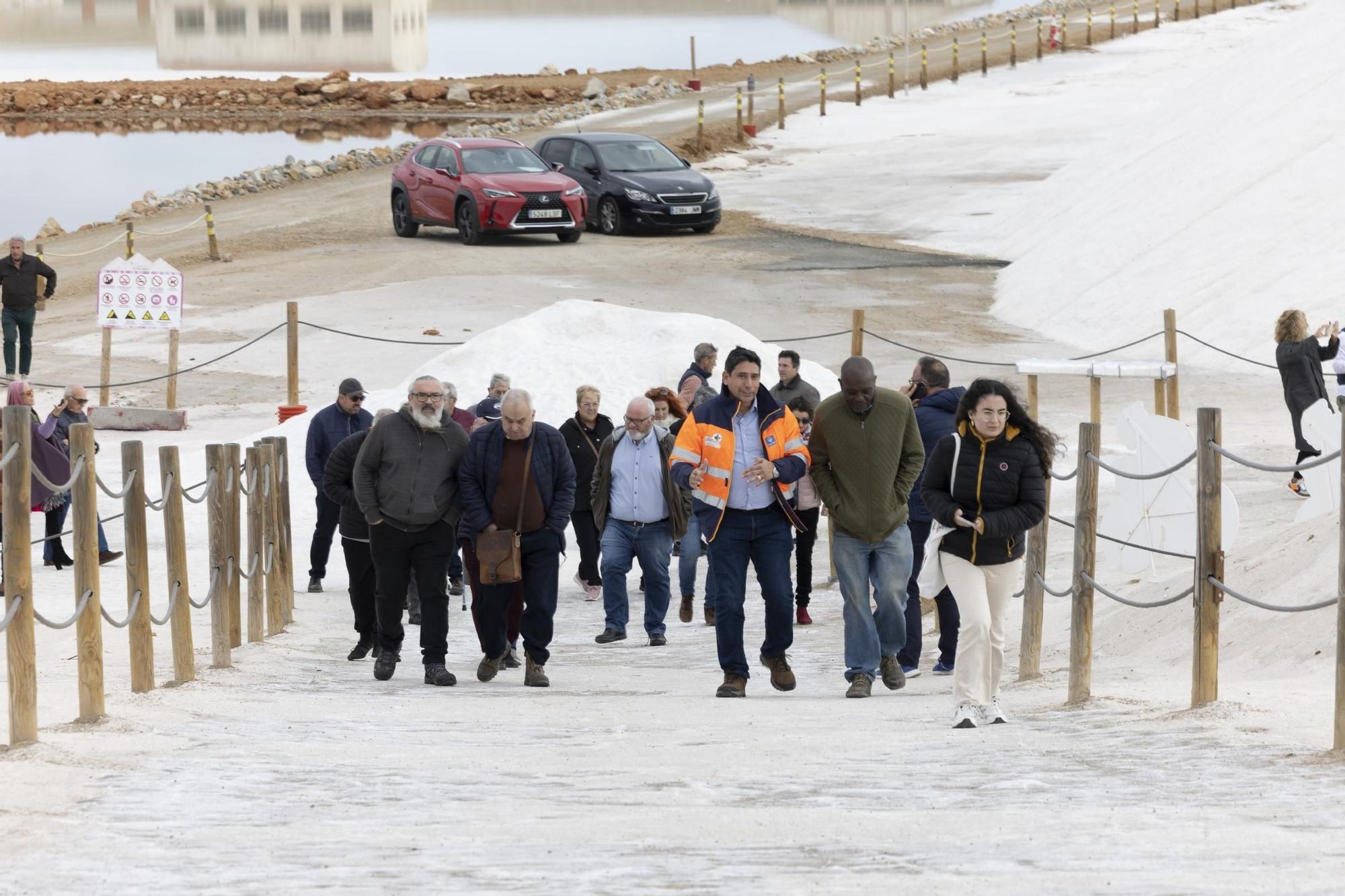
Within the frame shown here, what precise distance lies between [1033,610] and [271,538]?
482 centimetres

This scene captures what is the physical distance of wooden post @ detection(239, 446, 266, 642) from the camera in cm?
1058

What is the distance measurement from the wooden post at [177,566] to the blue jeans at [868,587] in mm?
3137

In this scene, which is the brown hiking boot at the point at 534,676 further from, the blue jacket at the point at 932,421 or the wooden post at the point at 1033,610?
the wooden post at the point at 1033,610

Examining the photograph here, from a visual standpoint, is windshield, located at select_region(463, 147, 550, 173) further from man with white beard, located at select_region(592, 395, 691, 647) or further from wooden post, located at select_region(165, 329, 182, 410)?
man with white beard, located at select_region(592, 395, 691, 647)

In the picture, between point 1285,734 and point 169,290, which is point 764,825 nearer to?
point 1285,734

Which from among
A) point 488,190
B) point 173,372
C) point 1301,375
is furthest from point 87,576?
point 488,190

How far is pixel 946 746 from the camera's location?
7031mm

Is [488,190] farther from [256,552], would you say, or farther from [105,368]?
[256,552]

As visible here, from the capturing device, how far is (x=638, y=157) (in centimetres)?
3066

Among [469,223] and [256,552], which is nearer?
→ [256,552]

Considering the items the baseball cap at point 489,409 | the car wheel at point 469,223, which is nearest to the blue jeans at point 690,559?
the baseball cap at point 489,409

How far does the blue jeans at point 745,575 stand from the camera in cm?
854

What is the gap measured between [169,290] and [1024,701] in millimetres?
13282

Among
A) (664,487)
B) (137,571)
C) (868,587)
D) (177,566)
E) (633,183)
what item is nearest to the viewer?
(137,571)
